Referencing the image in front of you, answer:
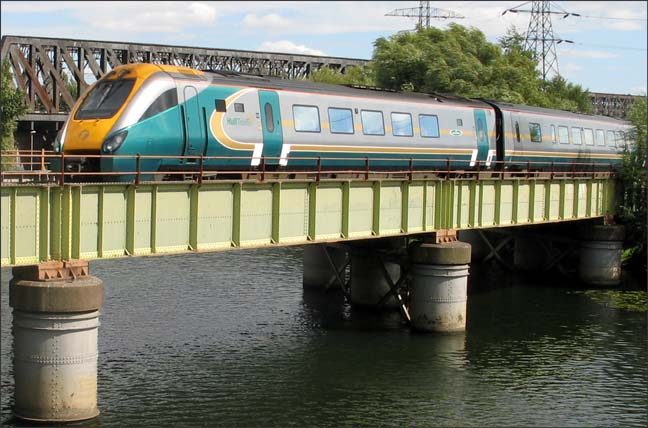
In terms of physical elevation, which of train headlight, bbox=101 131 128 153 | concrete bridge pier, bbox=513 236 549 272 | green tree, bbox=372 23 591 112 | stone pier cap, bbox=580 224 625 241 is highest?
green tree, bbox=372 23 591 112

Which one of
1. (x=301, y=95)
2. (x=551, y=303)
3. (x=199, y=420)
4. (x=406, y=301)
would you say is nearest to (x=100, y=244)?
(x=199, y=420)

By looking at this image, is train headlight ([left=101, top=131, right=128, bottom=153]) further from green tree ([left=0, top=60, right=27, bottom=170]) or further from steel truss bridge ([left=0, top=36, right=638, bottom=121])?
steel truss bridge ([left=0, top=36, right=638, bottom=121])

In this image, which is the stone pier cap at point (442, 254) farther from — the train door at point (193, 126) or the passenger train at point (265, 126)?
the train door at point (193, 126)

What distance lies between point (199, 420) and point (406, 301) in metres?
15.3

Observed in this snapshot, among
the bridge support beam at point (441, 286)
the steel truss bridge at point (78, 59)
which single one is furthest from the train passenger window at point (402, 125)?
the steel truss bridge at point (78, 59)

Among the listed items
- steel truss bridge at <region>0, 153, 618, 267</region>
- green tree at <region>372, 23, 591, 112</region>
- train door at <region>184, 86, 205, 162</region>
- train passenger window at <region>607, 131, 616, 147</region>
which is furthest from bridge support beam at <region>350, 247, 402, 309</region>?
green tree at <region>372, 23, 591, 112</region>

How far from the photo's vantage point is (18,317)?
2088cm

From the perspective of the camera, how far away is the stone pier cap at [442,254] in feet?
106

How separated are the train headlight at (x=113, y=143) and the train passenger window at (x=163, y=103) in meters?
0.88

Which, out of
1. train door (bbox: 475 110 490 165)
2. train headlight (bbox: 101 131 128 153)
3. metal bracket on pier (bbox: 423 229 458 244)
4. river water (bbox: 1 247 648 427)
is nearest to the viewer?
river water (bbox: 1 247 648 427)

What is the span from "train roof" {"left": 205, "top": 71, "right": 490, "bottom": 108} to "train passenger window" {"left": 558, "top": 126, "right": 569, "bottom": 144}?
773 centimetres

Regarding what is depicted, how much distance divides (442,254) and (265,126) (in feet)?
25.3

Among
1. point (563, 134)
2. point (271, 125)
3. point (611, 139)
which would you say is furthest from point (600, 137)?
point (271, 125)

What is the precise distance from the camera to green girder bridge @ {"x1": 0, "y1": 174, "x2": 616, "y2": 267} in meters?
21.0
